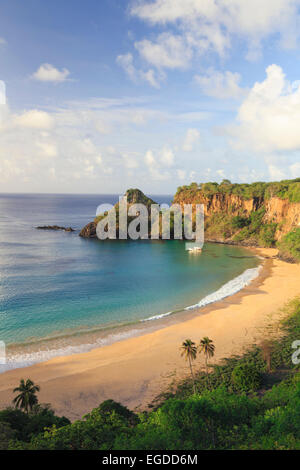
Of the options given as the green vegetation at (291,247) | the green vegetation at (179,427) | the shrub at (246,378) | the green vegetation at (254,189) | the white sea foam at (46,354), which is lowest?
the white sea foam at (46,354)

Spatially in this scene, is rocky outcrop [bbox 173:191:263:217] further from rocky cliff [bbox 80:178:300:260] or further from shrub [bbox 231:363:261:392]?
shrub [bbox 231:363:261:392]

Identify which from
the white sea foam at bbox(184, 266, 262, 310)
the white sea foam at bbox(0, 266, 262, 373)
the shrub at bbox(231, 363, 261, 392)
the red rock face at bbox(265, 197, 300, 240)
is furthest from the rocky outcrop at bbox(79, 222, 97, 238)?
the shrub at bbox(231, 363, 261, 392)

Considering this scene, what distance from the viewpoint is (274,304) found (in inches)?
1764

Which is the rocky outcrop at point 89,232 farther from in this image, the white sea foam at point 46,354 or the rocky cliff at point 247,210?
the white sea foam at point 46,354

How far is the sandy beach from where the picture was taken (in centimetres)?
2427

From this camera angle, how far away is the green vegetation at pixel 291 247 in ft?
231

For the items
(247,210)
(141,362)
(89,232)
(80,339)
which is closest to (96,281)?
(80,339)

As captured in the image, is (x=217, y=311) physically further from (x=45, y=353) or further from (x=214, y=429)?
(x=214, y=429)

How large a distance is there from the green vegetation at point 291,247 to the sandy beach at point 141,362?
93.4ft

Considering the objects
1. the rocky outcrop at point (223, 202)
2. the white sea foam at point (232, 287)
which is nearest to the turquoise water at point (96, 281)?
the white sea foam at point (232, 287)

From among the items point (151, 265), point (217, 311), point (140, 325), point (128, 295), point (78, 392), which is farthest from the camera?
point (151, 265)
